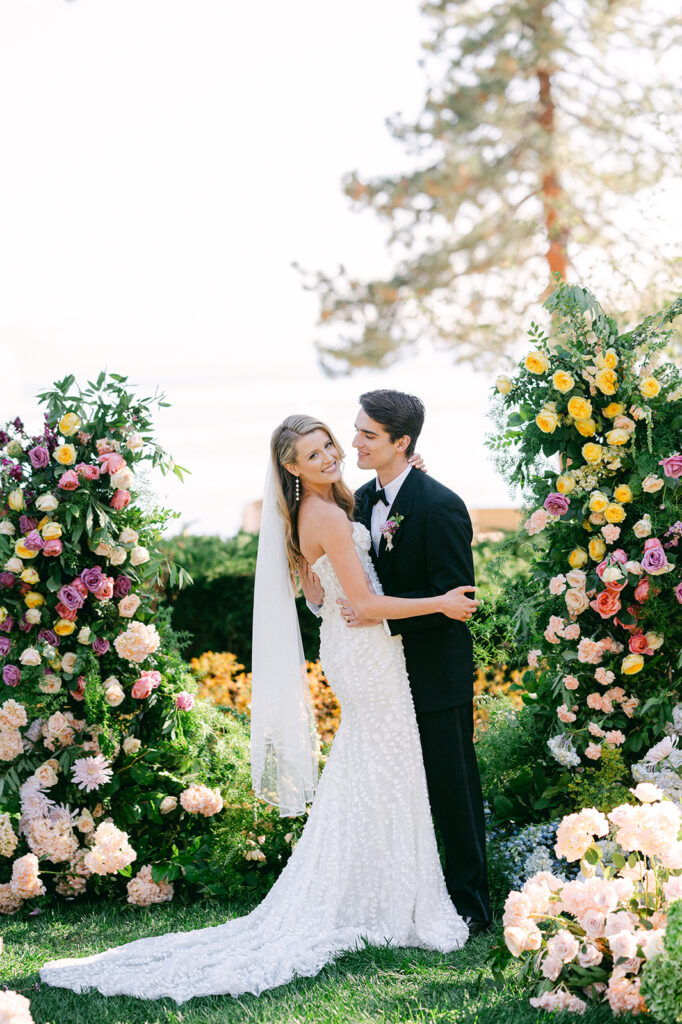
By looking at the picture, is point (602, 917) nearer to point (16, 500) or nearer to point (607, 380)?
point (607, 380)

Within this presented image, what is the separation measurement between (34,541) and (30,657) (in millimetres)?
563

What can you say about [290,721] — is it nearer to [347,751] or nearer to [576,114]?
[347,751]

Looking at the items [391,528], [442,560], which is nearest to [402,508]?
[391,528]

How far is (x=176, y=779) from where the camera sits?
5.21 m

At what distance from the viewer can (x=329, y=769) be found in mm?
4418

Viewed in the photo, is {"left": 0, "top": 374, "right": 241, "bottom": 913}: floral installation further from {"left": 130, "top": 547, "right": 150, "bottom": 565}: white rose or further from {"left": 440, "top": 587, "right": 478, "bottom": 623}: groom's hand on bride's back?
{"left": 440, "top": 587, "right": 478, "bottom": 623}: groom's hand on bride's back

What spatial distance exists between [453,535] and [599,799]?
1.38 meters

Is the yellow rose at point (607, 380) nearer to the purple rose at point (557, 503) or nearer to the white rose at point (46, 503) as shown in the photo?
the purple rose at point (557, 503)

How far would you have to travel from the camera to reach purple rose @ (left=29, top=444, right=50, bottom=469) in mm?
5012

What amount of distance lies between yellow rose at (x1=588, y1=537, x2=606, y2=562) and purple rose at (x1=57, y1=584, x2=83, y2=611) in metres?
2.45

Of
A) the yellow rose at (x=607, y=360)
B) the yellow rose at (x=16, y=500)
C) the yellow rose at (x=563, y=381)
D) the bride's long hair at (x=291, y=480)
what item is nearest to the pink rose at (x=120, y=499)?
the yellow rose at (x=16, y=500)

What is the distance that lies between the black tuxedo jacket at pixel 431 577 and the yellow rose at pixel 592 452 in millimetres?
750

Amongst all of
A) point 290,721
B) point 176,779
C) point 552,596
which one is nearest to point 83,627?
point 176,779

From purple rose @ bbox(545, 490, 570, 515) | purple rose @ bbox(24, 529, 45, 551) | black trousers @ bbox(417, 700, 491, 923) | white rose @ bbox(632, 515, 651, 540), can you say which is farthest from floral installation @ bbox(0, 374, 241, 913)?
white rose @ bbox(632, 515, 651, 540)
